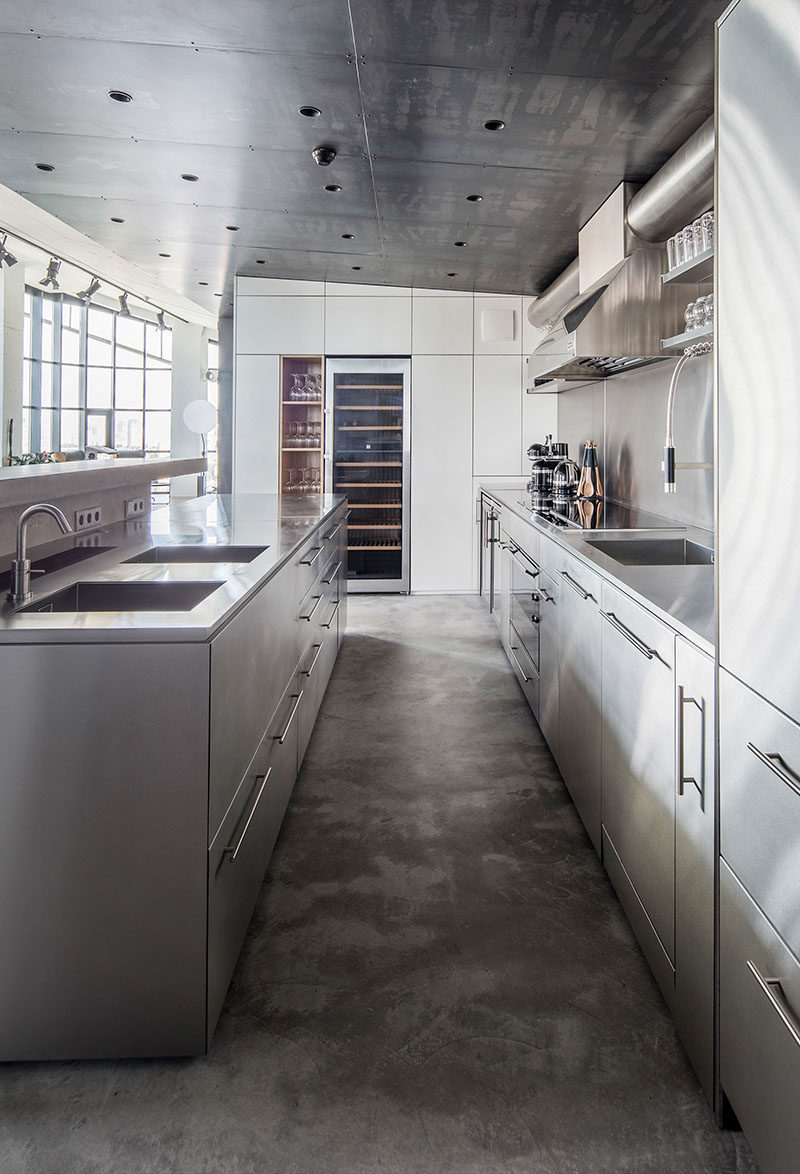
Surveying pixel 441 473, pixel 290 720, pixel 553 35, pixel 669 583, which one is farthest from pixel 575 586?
pixel 441 473

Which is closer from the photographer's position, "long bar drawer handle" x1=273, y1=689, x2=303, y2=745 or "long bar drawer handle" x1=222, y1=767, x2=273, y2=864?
"long bar drawer handle" x1=222, y1=767, x2=273, y2=864

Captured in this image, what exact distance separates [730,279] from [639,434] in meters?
3.07

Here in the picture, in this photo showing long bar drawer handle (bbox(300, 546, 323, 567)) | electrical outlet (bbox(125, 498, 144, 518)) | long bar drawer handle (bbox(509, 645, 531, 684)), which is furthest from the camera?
long bar drawer handle (bbox(509, 645, 531, 684))

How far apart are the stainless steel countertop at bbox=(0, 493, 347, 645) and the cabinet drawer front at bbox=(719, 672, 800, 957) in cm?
93

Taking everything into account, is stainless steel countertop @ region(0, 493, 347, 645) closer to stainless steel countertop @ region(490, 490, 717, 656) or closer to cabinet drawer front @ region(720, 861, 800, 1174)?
stainless steel countertop @ region(490, 490, 717, 656)

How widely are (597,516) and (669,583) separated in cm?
197

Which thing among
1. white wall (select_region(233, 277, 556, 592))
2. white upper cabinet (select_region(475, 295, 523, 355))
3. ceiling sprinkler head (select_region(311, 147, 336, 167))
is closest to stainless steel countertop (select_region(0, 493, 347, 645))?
ceiling sprinkler head (select_region(311, 147, 336, 167))

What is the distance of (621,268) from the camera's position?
12.3ft

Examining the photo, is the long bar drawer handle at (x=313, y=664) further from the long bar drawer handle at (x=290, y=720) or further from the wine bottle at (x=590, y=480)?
the wine bottle at (x=590, y=480)

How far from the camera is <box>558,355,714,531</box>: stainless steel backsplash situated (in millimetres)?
3328

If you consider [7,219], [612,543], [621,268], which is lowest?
[612,543]

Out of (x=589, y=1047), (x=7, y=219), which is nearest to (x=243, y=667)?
(x=589, y=1047)

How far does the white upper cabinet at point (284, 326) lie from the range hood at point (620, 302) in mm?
3263

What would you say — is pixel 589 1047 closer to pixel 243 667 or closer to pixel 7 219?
pixel 243 667
